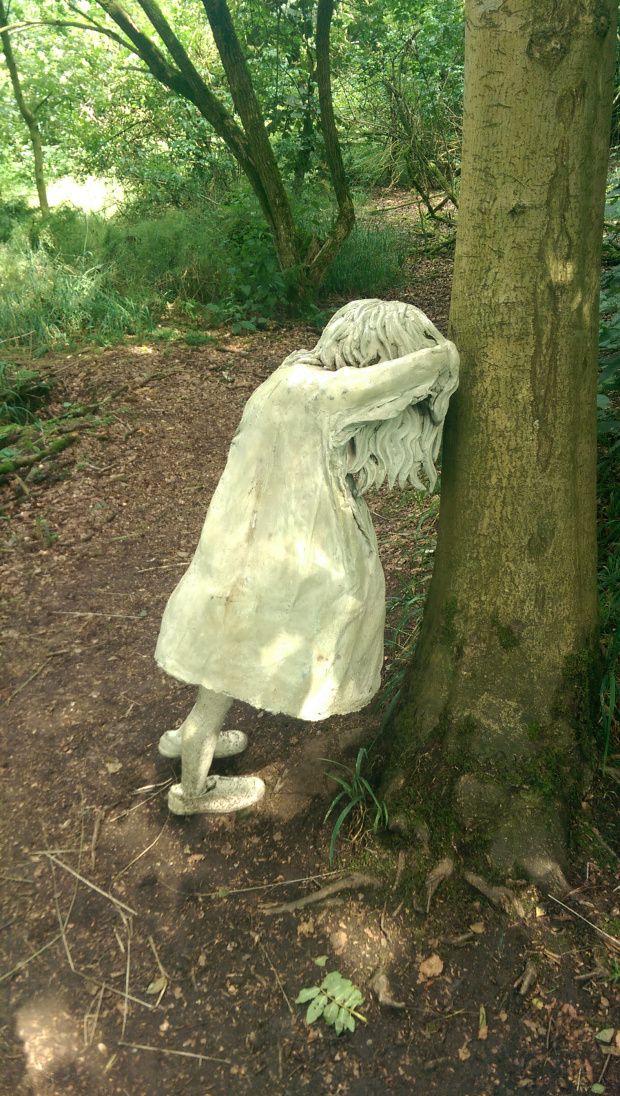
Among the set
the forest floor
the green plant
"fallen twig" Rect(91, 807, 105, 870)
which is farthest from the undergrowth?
the green plant

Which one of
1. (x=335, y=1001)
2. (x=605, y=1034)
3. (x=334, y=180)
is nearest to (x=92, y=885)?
(x=335, y=1001)

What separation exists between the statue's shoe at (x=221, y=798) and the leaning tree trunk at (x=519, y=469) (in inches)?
20.9

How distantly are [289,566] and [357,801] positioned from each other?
894 mm

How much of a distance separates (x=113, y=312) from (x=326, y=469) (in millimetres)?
6058

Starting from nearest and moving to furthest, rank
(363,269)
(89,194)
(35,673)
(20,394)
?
(35,673) → (20,394) → (363,269) → (89,194)

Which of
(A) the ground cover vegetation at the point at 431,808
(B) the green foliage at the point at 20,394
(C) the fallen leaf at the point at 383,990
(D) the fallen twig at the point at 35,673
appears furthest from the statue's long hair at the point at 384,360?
(B) the green foliage at the point at 20,394

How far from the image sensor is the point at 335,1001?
6.86 ft

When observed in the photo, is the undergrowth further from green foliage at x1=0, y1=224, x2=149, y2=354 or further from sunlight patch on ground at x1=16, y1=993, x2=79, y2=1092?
sunlight patch on ground at x1=16, y1=993, x2=79, y2=1092

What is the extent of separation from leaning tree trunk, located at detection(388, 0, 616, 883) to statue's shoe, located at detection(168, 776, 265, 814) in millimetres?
530

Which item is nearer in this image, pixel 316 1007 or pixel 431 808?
pixel 316 1007

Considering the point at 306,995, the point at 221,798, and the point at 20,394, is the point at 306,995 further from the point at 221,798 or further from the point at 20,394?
the point at 20,394

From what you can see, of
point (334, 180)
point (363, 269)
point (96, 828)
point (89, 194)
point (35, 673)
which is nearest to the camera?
point (96, 828)

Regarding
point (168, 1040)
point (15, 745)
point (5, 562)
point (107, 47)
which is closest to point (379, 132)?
point (107, 47)

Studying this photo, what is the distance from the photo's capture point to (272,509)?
206 cm
